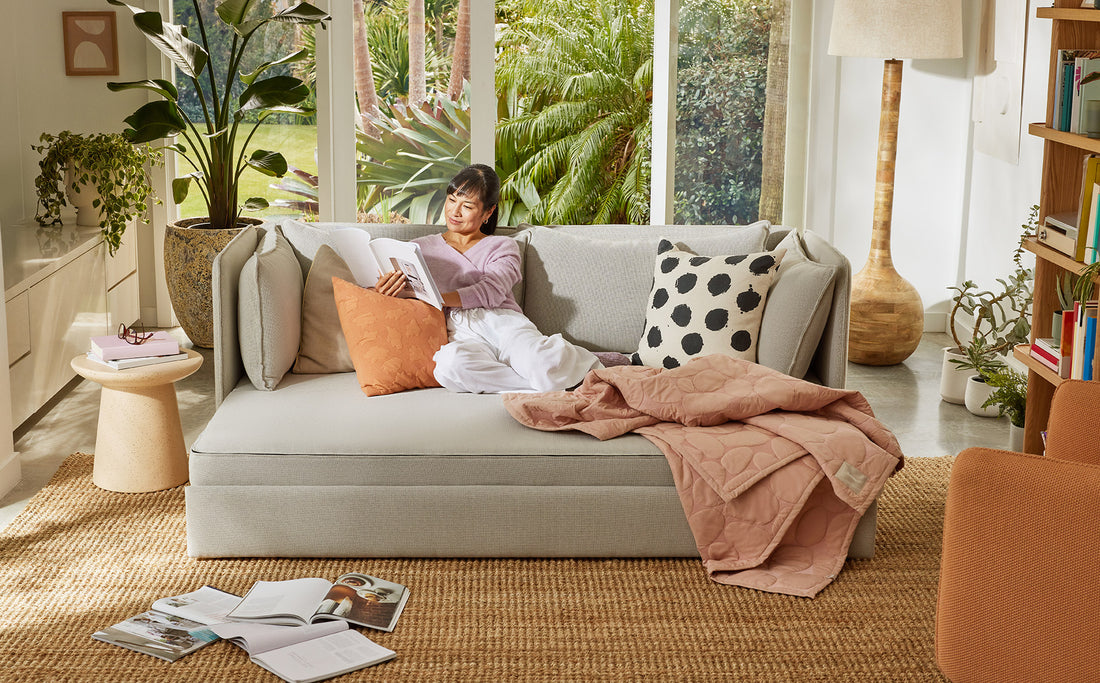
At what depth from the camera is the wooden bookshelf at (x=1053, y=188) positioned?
337 cm

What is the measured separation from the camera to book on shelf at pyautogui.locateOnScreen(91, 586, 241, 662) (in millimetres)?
2582

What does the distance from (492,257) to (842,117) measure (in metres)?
2.98

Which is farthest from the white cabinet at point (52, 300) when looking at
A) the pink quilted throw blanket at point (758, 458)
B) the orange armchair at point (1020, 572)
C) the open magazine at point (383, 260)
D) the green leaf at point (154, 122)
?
the orange armchair at point (1020, 572)

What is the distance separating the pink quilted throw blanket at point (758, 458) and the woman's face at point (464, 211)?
0.79m

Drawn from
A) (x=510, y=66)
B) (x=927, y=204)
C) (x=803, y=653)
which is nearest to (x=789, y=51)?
(x=927, y=204)

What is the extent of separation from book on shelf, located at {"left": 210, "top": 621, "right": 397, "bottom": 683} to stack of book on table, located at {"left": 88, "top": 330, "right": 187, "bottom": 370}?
44.8 inches

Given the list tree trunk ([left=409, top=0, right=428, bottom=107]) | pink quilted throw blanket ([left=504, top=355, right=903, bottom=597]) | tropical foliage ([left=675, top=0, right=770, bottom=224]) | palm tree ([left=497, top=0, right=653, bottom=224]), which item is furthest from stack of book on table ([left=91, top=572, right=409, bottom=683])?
palm tree ([left=497, top=0, right=653, bottom=224])

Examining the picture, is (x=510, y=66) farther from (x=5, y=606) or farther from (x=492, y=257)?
(x=5, y=606)

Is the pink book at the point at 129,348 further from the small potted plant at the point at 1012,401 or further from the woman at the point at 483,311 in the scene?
the small potted plant at the point at 1012,401

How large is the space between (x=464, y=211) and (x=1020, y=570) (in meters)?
2.20

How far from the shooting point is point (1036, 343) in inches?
142

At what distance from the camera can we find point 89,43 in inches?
215

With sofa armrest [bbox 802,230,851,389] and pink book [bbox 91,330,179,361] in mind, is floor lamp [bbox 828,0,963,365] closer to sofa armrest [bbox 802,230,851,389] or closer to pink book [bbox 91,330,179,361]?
sofa armrest [bbox 802,230,851,389]

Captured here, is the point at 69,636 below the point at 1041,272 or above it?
below
